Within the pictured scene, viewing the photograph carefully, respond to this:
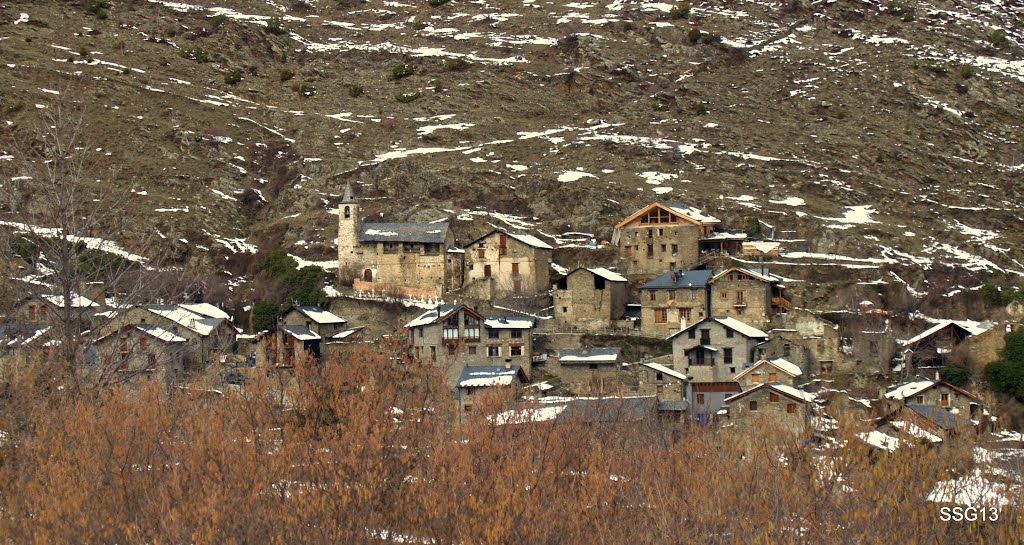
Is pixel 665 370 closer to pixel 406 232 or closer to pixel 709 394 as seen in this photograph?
pixel 709 394

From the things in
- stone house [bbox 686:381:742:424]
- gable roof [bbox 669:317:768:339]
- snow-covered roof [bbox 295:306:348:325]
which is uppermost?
gable roof [bbox 669:317:768:339]

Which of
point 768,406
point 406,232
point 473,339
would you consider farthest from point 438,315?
point 768,406

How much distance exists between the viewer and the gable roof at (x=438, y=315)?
6334cm

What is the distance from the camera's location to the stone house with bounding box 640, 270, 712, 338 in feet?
220

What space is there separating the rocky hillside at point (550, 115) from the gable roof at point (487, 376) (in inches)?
1000

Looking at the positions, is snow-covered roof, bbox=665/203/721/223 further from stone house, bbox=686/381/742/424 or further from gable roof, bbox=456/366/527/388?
gable roof, bbox=456/366/527/388

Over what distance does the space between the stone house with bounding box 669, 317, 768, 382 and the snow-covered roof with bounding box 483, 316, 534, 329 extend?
8126 mm

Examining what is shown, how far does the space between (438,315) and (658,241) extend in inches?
775

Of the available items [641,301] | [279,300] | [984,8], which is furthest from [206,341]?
[984,8]

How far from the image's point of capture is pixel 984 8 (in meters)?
159

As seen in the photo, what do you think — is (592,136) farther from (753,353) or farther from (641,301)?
(753,353)

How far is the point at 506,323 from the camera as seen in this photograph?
63562mm

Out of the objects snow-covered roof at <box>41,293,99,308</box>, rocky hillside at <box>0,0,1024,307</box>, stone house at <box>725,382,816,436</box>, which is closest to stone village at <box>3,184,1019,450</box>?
stone house at <box>725,382,816,436</box>

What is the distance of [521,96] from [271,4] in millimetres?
56661
